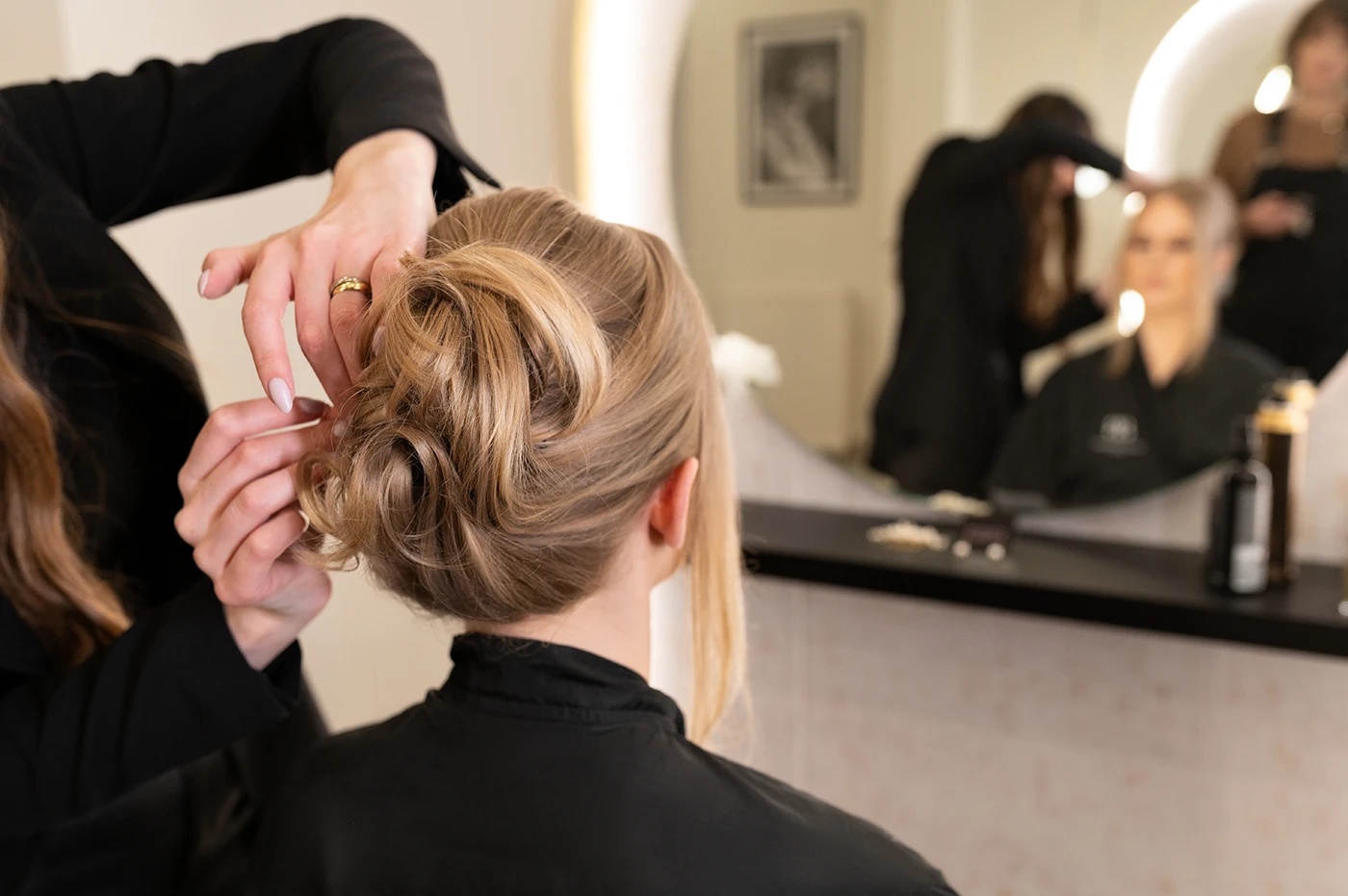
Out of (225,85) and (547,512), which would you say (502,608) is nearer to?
(547,512)

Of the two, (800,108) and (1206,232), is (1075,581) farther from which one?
(800,108)

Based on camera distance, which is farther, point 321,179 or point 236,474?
point 321,179

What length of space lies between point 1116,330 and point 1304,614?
0.45m

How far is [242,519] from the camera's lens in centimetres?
70

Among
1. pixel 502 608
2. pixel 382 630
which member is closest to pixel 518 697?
pixel 502 608

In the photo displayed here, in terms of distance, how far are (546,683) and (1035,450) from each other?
1045 mm

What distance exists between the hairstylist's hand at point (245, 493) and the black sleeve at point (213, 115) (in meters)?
0.27

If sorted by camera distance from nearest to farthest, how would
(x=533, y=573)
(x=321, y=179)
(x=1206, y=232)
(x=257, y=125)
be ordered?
(x=533, y=573)
(x=257, y=125)
(x=1206, y=232)
(x=321, y=179)

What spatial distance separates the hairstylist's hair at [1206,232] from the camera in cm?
139

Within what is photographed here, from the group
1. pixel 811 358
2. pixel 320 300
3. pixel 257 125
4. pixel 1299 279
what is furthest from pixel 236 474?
pixel 1299 279

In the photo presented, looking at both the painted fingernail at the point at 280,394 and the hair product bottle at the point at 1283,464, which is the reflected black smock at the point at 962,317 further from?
the painted fingernail at the point at 280,394

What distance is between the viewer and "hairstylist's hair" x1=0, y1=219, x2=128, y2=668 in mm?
838

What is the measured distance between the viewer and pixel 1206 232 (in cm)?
140

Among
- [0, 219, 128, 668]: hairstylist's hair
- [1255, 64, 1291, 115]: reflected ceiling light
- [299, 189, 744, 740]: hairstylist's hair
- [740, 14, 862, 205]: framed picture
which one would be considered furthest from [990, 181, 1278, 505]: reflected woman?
[0, 219, 128, 668]: hairstylist's hair
